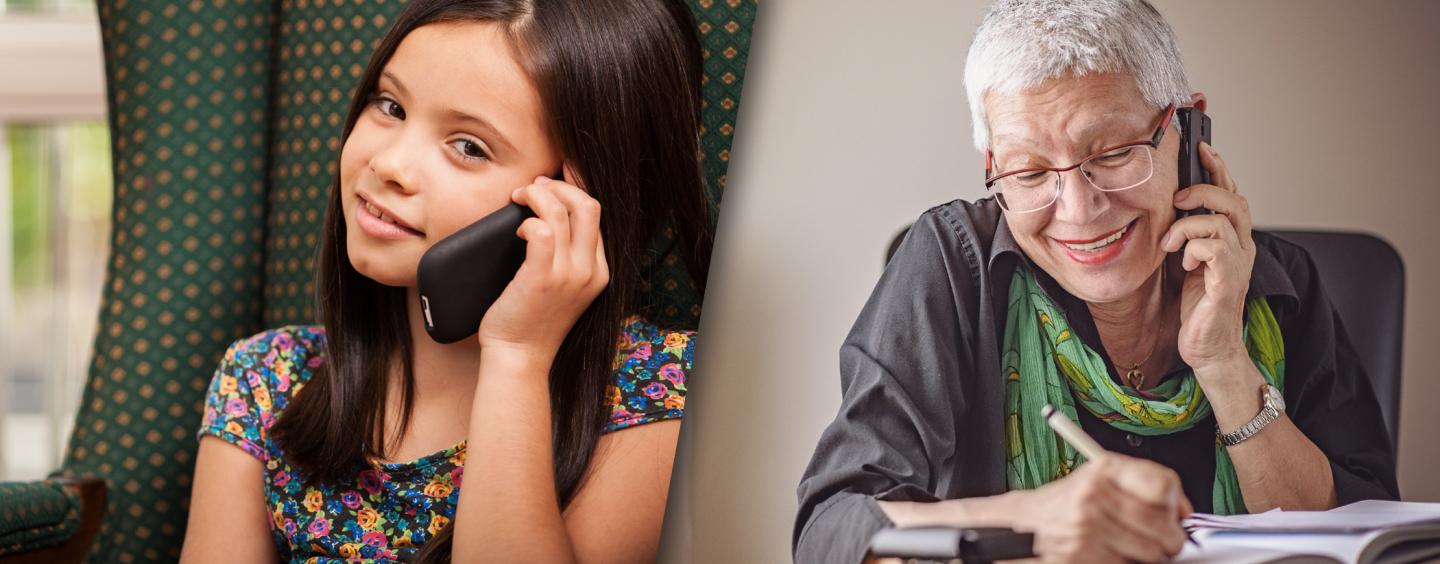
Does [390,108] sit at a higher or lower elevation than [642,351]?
higher

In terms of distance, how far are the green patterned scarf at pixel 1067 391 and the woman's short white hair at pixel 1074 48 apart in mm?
101

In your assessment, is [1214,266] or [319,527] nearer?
[1214,266]

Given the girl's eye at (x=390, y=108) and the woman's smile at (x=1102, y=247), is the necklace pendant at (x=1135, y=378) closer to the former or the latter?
the woman's smile at (x=1102, y=247)

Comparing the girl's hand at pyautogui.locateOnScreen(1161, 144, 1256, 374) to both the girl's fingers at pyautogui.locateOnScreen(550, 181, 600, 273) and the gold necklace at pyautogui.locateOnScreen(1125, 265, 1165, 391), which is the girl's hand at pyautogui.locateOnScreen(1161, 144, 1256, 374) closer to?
the gold necklace at pyautogui.locateOnScreen(1125, 265, 1165, 391)

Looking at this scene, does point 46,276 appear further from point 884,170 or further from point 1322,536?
point 1322,536

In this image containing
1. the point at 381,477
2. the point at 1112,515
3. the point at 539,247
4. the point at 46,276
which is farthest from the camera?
the point at 46,276

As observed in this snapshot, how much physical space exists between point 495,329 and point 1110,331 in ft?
1.49

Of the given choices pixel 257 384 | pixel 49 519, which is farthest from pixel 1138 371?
pixel 49 519

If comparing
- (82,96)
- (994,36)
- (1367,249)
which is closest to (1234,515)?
(1367,249)

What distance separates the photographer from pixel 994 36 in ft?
1.87

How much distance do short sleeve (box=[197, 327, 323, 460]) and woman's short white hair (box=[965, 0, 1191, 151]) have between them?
71 centimetres

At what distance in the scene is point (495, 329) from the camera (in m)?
0.79

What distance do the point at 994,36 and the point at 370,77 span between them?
55cm

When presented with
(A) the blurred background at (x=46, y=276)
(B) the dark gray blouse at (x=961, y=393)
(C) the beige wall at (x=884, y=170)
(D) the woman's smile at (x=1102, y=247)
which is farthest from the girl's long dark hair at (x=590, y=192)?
(A) the blurred background at (x=46, y=276)
